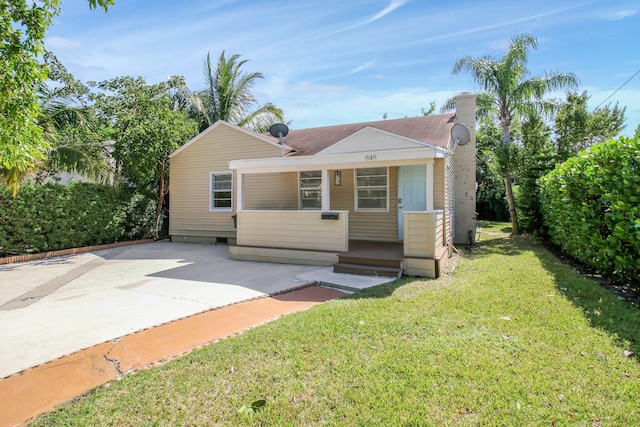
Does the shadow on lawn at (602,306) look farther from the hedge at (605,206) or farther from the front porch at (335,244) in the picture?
the front porch at (335,244)

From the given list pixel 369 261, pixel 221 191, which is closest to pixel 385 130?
pixel 369 261

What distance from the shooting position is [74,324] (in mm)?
4363

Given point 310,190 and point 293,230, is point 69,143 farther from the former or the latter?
point 293,230

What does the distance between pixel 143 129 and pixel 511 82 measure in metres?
14.0

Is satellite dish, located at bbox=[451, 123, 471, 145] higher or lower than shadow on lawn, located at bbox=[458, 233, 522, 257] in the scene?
higher

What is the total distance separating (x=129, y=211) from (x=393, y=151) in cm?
984

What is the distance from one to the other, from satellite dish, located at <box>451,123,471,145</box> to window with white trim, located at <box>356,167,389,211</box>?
8.98 ft

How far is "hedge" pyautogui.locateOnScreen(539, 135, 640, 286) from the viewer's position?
4.74 metres

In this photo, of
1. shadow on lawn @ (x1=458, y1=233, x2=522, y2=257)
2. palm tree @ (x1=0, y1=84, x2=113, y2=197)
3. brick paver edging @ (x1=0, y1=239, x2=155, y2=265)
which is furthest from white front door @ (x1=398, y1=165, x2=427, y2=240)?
palm tree @ (x1=0, y1=84, x2=113, y2=197)

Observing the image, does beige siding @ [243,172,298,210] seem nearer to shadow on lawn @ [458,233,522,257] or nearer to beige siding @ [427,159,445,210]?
beige siding @ [427,159,445,210]

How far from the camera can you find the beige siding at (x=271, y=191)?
435 inches

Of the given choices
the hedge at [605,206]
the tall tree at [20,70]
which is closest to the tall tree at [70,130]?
the tall tree at [20,70]

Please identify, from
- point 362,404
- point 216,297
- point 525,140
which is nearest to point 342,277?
point 216,297

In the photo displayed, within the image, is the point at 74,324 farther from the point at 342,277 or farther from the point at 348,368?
the point at 342,277
